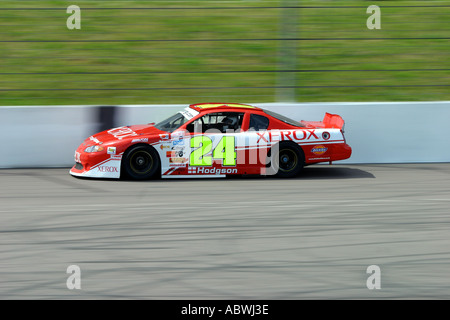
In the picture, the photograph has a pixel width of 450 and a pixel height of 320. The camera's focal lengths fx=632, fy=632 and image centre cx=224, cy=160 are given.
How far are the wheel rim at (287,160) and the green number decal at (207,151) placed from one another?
808mm

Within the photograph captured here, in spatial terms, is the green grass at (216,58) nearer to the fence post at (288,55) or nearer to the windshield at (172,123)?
the fence post at (288,55)

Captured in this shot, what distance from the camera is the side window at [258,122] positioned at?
9.48m

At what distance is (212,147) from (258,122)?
2.79 feet

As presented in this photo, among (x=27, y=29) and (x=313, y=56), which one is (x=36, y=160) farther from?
(x=313, y=56)

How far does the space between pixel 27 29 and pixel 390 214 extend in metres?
8.27

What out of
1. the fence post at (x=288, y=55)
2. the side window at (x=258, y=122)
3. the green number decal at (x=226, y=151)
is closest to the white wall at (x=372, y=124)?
the fence post at (x=288, y=55)

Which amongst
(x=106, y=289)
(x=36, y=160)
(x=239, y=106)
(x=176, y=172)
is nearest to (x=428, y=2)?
(x=239, y=106)

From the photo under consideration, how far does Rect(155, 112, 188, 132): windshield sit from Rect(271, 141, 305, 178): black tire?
151 cm

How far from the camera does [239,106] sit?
31.8ft

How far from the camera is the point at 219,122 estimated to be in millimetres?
9438

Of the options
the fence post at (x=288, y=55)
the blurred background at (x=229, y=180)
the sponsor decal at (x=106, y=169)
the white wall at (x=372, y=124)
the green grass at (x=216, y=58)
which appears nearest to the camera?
the blurred background at (x=229, y=180)

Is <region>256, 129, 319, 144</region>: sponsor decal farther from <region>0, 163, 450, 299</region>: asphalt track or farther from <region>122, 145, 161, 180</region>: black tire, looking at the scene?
<region>122, 145, 161, 180</region>: black tire

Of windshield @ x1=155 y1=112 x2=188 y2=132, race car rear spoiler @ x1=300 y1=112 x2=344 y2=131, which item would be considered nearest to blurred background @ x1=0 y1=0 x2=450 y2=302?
race car rear spoiler @ x1=300 y1=112 x2=344 y2=131

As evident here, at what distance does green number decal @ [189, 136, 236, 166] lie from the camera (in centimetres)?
920
